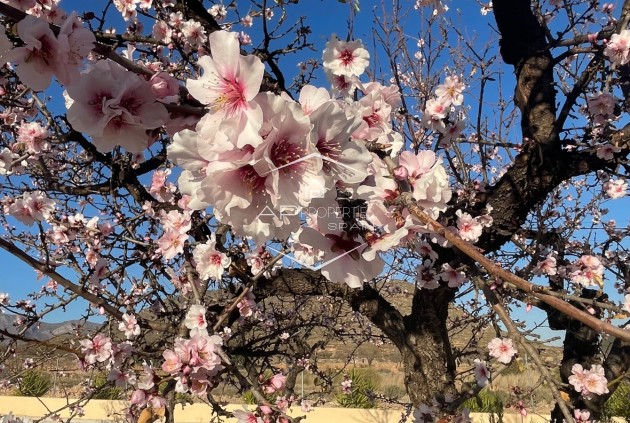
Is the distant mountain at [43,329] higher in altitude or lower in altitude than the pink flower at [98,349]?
higher

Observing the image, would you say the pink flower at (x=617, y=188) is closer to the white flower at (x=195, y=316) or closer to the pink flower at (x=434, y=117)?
the pink flower at (x=434, y=117)

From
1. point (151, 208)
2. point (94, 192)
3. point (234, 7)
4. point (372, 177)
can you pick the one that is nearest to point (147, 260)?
point (151, 208)

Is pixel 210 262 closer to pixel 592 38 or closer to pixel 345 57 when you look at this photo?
pixel 345 57

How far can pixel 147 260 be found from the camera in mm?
3514

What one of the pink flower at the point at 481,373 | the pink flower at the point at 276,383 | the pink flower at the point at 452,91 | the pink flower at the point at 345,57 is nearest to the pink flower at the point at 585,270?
the pink flower at the point at 481,373

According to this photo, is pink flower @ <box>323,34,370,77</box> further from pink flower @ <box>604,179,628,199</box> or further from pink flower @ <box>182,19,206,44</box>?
pink flower @ <box>604,179,628,199</box>

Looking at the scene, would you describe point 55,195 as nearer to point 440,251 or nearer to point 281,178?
point 440,251

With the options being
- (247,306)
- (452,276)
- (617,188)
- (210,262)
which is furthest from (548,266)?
(210,262)

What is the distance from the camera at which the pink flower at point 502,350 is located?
293 cm

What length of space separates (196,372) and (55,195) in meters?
3.20

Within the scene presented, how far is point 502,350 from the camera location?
10.1 ft

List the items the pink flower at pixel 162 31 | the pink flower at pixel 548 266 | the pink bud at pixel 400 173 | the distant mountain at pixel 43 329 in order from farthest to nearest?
1. the distant mountain at pixel 43 329
2. the pink flower at pixel 548 266
3. the pink flower at pixel 162 31
4. the pink bud at pixel 400 173

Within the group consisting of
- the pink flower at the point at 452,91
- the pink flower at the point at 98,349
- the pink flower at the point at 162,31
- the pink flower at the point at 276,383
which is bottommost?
the pink flower at the point at 276,383

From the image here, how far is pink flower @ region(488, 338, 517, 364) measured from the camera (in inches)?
115
